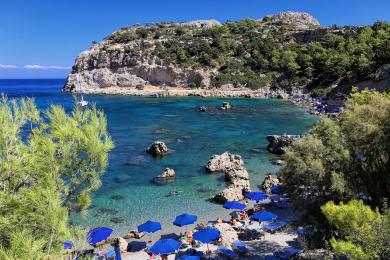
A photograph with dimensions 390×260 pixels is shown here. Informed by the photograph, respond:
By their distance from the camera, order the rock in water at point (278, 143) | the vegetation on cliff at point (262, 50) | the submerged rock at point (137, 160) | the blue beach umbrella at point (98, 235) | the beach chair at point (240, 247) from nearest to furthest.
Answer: the beach chair at point (240, 247) < the blue beach umbrella at point (98, 235) < the submerged rock at point (137, 160) < the rock in water at point (278, 143) < the vegetation on cliff at point (262, 50)

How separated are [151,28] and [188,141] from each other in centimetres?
10496

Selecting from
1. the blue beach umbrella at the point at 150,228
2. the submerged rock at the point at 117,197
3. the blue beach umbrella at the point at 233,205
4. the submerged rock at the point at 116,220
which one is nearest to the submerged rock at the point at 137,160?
the submerged rock at the point at 117,197

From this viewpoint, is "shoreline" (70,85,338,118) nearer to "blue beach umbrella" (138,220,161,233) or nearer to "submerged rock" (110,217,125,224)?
"submerged rock" (110,217,125,224)

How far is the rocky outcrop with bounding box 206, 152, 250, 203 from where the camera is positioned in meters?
26.8

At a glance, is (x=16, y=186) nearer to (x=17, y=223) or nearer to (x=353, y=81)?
(x=17, y=223)

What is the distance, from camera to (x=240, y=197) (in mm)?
27125

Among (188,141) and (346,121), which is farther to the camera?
(188,141)

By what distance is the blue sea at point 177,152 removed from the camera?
25.5 metres

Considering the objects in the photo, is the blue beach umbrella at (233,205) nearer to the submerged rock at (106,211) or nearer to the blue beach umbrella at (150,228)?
the blue beach umbrella at (150,228)

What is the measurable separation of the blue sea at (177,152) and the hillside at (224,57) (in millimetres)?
23828

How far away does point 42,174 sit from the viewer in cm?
1116

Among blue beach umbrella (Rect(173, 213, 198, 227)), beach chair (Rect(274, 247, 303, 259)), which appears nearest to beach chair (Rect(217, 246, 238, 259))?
beach chair (Rect(274, 247, 303, 259))

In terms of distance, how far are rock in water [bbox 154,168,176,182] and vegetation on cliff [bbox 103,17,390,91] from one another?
64820mm

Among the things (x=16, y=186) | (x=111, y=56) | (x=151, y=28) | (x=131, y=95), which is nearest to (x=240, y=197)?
(x=16, y=186)
